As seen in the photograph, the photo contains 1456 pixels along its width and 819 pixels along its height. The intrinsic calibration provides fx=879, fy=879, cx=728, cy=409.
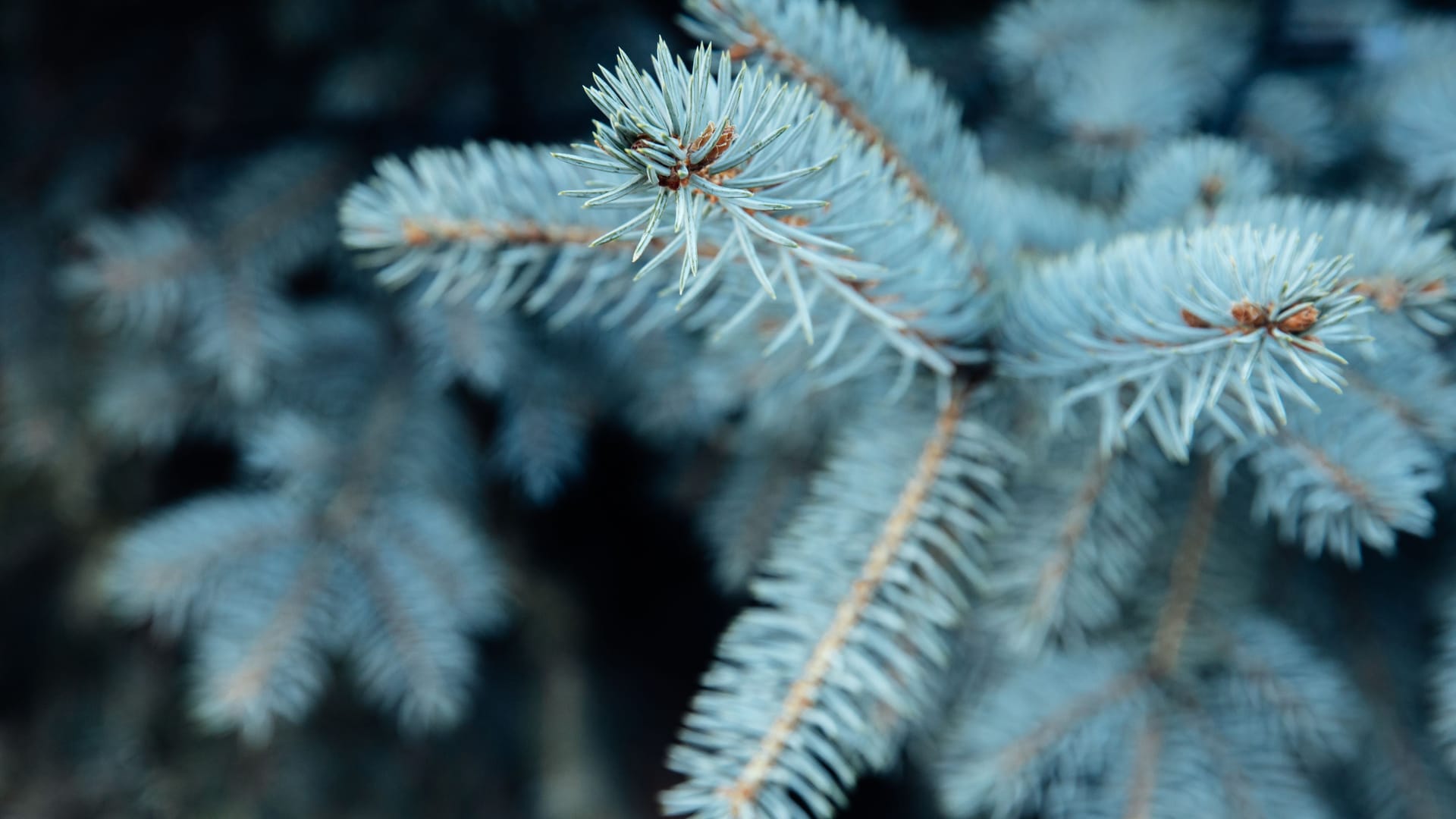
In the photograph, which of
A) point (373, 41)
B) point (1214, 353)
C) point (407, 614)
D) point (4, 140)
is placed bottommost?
point (407, 614)

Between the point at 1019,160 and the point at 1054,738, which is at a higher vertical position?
the point at 1019,160

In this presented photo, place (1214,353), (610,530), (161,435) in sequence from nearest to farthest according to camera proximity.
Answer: (1214,353), (161,435), (610,530)

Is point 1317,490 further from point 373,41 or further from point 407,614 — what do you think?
point 373,41

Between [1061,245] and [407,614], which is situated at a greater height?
[1061,245]

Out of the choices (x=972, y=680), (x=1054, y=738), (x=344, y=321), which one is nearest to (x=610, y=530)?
(x=344, y=321)

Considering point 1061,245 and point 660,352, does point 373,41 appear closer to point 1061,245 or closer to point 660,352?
point 660,352

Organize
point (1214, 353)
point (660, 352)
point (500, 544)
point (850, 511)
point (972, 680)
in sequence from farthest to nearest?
point (500, 544) → point (660, 352) → point (972, 680) → point (850, 511) → point (1214, 353)

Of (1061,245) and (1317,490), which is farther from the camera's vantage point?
(1061,245)

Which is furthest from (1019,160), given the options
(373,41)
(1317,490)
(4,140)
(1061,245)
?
(4,140)

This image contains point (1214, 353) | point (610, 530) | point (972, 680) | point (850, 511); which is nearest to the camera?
point (1214, 353)
